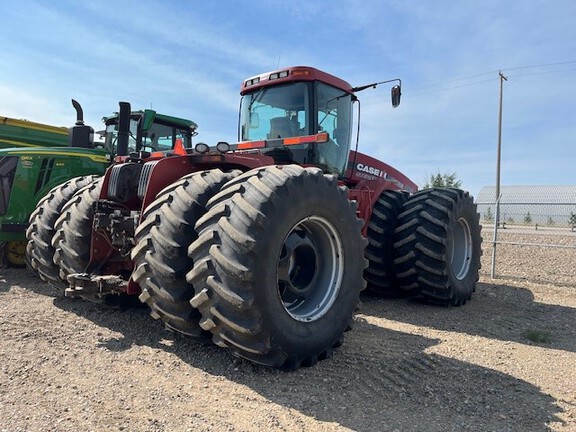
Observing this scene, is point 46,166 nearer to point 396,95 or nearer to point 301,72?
point 301,72

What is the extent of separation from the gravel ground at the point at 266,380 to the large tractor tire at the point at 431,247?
0.92 meters

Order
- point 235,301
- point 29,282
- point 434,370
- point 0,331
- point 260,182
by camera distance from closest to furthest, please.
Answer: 1. point 235,301
2. point 260,182
3. point 434,370
4. point 0,331
5. point 29,282

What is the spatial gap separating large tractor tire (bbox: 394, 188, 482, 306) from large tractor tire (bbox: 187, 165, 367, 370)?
228 centimetres

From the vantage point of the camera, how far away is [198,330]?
11.7 ft

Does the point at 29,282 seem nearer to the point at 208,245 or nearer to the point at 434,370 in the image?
the point at 208,245

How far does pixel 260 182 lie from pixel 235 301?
0.88m

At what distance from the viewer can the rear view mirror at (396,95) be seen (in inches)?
252

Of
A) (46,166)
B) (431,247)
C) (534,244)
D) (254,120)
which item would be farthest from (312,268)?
(534,244)

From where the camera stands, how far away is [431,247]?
20.4 feet

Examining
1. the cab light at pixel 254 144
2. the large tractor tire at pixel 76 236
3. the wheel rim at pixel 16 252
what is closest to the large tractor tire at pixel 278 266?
the cab light at pixel 254 144

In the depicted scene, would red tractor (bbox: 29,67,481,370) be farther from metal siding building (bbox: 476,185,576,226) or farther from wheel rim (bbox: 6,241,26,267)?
metal siding building (bbox: 476,185,576,226)

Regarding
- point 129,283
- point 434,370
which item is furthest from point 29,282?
point 434,370

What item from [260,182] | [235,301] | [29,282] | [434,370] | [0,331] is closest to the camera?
[235,301]

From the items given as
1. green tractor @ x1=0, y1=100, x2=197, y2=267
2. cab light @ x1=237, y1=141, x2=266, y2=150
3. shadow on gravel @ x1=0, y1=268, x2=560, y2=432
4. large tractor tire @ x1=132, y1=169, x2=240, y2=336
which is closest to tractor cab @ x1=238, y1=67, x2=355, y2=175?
cab light @ x1=237, y1=141, x2=266, y2=150
